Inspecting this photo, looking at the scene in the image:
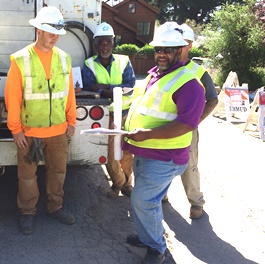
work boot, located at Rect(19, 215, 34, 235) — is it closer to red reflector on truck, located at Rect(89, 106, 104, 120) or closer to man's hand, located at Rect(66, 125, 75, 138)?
man's hand, located at Rect(66, 125, 75, 138)

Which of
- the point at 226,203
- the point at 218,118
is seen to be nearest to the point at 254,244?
the point at 226,203

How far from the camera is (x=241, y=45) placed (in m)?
14.3

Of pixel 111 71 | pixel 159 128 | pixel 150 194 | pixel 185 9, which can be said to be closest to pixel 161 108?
pixel 159 128

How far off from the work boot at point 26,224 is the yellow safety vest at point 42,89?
0.88 m

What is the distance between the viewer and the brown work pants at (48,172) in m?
3.28

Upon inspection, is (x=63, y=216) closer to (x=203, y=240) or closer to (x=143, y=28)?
(x=203, y=240)

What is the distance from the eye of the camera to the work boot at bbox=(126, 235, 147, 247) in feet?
10.6

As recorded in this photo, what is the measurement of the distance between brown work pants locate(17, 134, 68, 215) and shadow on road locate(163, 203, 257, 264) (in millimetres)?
1216

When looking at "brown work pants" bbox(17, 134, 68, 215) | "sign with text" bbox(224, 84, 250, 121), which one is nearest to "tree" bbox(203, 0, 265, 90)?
"sign with text" bbox(224, 84, 250, 121)

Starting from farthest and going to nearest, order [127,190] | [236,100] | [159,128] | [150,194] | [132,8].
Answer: [132,8] → [236,100] → [127,190] → [150,194] → [159,128]

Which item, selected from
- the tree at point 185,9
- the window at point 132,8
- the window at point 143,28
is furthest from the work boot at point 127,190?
the tree at point 185,9

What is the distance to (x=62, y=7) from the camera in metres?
3.92

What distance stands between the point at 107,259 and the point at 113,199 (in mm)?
1199

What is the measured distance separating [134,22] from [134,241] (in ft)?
104
